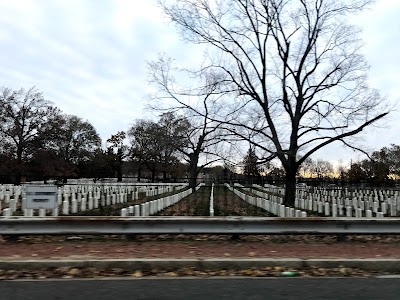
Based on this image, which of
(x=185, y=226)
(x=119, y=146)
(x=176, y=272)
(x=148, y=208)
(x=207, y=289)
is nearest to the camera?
(x=207, y=289)

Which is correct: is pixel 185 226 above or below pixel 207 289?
above

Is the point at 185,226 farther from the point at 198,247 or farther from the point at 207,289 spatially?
the point at 207,289

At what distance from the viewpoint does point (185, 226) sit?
27.5ft

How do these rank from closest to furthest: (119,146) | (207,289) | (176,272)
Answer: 1. (207,289)
2. (176,272)
3. (119,146)

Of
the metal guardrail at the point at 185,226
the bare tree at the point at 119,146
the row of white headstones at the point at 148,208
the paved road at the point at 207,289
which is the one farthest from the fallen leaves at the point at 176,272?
the bare tree at the point at 119,146

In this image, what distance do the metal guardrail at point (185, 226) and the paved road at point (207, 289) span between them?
256 cm

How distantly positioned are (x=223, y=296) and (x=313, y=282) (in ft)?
4.75

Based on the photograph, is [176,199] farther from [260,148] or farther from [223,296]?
[223,296]

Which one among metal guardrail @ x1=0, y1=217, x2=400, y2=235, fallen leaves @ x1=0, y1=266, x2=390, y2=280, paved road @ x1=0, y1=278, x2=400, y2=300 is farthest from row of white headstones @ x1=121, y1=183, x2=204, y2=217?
paved road @ x1=0, y1=278, x2=400, y2=300

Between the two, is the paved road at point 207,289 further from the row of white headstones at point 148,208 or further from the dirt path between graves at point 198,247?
the row of white headstones at point 148,208

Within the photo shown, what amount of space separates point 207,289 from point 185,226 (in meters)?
3.13

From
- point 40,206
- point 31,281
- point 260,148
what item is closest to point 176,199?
point 260,148

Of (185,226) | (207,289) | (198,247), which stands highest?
(185,226)

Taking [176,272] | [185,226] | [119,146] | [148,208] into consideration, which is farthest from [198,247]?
[119,146]
